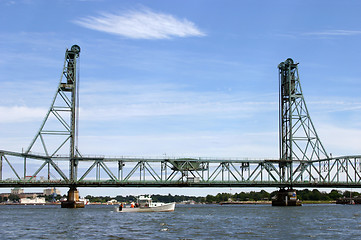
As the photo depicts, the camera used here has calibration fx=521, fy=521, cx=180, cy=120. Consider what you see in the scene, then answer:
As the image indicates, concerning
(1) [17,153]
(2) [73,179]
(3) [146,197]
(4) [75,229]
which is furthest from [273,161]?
(4) [75,229]

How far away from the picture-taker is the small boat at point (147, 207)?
326ft

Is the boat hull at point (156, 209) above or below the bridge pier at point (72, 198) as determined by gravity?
below

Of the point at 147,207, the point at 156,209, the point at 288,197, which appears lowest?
the point at 156,209

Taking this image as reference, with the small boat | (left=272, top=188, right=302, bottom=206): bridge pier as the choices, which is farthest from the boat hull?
(left=272, top=188, right=302, bottom=206): bridge pier

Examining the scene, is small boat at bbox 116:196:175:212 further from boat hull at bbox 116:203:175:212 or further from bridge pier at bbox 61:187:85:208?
bridge pier at bbox 61:187:85:208

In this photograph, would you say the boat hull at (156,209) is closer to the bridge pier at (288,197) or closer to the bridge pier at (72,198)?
the bridge pier at (72,198)

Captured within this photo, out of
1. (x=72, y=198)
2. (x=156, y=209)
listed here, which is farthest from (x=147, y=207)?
(x=72, y=198)

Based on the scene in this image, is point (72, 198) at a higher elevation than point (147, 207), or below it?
higher

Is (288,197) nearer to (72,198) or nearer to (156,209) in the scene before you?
(156,209)

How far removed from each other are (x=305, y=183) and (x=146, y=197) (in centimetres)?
4165

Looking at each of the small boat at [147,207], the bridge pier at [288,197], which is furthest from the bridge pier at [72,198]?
the bridge pier at [288,197]

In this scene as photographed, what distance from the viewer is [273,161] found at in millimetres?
125000

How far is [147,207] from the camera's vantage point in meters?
99.4

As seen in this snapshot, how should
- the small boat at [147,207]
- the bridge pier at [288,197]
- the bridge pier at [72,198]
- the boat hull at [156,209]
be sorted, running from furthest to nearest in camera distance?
1. the bridge pier at [288,197]
2. the bridge pier at [72,198]
3. the small boat at [147,207]
4. the boat hull at [156,209]
